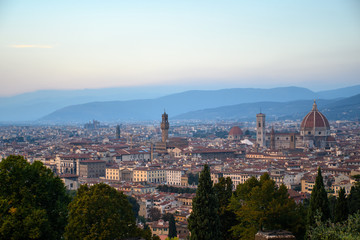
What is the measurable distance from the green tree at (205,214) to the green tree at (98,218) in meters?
1.88

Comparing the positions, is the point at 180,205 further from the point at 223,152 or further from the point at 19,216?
the point at 223,152

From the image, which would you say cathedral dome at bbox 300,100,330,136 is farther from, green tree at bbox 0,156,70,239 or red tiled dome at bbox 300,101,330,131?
green tree at bbox 0,156,70,239

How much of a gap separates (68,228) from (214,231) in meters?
4.03

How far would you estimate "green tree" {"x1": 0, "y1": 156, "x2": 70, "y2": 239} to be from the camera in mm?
15086

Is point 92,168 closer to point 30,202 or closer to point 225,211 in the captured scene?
point 225,211

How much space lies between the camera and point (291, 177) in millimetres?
54125

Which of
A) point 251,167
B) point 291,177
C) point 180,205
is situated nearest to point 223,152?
point 251,167

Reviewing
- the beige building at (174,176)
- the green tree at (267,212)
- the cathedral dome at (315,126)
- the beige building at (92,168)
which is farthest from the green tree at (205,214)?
the cathedral dome at (315,126)

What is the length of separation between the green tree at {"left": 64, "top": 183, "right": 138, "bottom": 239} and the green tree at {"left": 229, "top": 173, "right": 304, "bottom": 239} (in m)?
3.07

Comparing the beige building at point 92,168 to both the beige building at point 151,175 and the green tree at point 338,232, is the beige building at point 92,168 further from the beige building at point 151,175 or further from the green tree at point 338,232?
the green tree at point 338,232

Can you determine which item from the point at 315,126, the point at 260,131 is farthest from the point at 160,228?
the point at 260,131

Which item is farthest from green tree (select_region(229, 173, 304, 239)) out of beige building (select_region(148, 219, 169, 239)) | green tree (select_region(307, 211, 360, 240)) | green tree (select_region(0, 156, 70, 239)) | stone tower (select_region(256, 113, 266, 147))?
stone tower (select_region(256, 113, 266, 147))

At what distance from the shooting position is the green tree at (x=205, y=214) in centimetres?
1716

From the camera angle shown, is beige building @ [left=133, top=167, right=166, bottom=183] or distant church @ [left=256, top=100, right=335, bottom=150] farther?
distant church @ [left=256, top=100, right=335, bottom=150]
